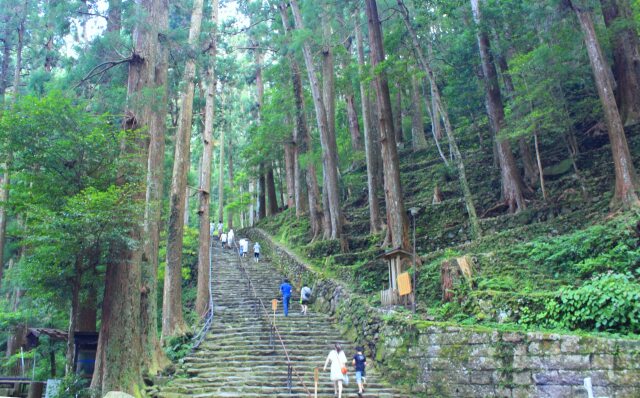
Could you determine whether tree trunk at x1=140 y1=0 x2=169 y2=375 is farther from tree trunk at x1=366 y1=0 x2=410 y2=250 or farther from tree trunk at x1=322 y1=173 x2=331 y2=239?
tree trunk at x1=322 y1=173 x2=331 y2=239

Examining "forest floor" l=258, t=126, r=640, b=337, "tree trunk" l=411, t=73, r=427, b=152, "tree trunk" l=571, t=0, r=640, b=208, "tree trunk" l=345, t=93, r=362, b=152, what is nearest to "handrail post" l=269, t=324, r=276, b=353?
"forest floor" l=258, t=126, r=640, b=337

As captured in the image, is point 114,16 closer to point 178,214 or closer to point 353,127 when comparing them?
point 178,214

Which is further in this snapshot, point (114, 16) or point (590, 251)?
point (114, 16)

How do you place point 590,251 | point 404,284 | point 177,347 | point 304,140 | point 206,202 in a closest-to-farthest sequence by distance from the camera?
point 590,251 → point 404,284 → point 177,347 → point 206,202 → point 304,140

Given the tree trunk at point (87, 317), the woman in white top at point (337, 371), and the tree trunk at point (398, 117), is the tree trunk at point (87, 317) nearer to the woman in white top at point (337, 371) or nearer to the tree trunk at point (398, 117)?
the woman in white top at point (337, 371)

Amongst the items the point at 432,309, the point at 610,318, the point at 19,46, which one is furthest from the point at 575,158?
the point at 19,46

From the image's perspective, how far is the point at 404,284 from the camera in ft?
38.5

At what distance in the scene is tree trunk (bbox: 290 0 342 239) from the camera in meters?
19.5

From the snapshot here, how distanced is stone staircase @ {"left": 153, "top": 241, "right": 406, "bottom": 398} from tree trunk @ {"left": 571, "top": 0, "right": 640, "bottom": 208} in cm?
739

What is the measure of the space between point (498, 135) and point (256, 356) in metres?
10.2

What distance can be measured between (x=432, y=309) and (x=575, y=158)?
9348 millimetres

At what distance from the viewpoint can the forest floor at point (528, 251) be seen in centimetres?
898

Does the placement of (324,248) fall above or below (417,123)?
below

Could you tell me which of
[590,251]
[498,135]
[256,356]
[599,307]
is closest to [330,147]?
[498,135]
